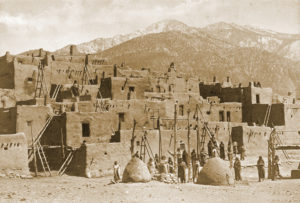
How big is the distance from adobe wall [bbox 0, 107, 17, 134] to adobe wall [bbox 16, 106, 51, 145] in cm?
39

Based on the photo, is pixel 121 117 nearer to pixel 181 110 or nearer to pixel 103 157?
pixel 103 157

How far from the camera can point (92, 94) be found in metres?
43.0

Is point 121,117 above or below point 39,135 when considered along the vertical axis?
above

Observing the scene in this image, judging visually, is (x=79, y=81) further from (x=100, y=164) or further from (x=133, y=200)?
(x=133, y=200)

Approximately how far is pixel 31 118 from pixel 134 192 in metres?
13.8

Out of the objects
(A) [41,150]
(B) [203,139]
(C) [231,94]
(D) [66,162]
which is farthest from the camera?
(C) [231,94]

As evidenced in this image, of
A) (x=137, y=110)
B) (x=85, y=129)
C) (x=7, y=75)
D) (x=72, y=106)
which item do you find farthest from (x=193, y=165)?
(x=7, y=75)

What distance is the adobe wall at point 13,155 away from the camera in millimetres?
25719

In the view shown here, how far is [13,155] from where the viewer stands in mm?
26125

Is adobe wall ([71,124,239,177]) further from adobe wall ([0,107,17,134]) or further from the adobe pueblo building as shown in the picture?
adobe wall ([0,107,17,134])

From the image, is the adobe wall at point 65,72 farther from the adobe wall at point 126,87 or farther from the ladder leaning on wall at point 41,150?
the ladder leaning on wall at point 41,150

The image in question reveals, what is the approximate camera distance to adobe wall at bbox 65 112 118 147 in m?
31.2

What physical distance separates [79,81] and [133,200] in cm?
2957

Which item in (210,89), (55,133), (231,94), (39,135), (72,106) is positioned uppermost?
(210,89)
